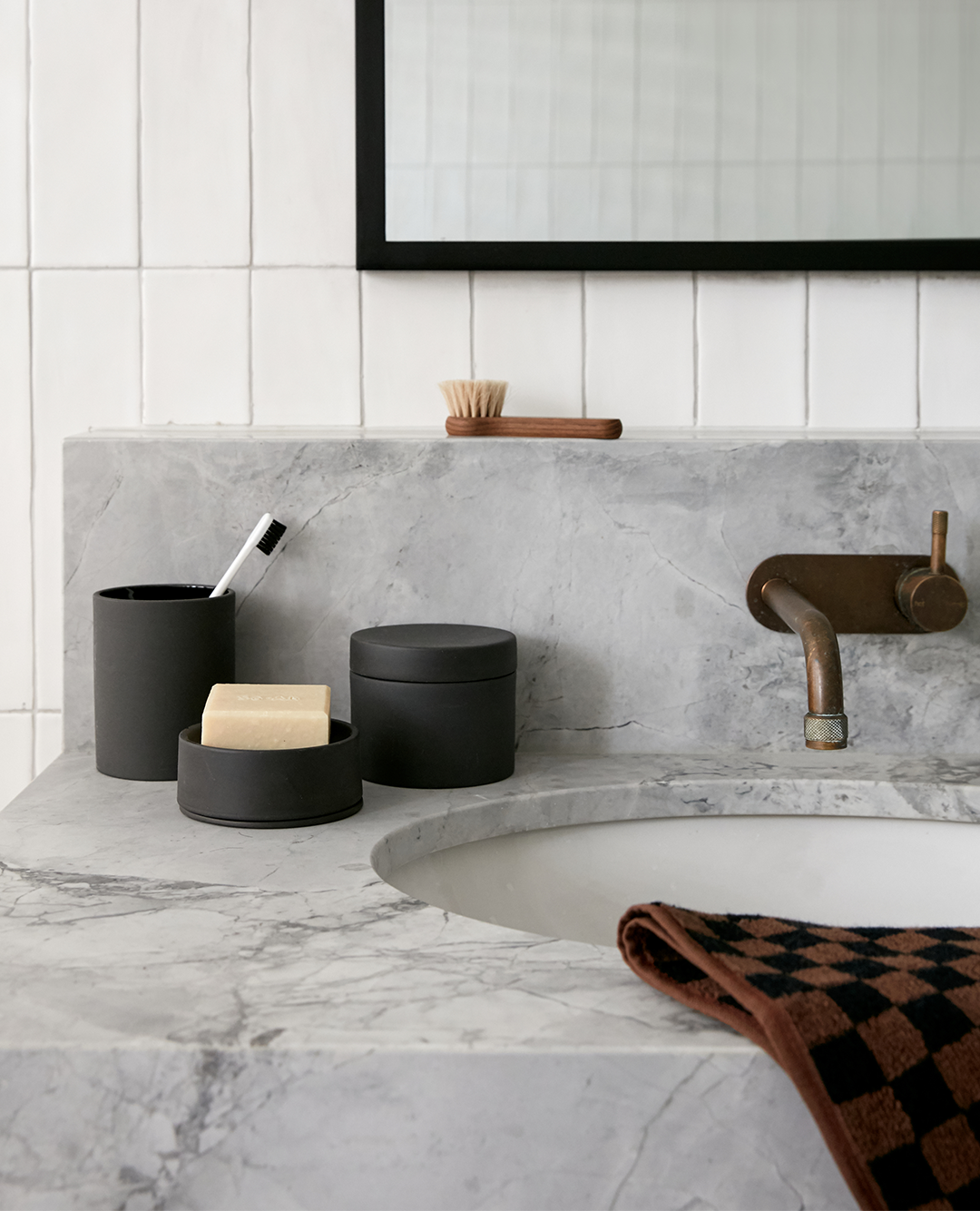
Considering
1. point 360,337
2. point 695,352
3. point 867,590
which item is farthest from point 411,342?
point 867,590

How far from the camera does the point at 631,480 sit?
0.91 meters

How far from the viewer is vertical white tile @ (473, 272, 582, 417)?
39.0 inches

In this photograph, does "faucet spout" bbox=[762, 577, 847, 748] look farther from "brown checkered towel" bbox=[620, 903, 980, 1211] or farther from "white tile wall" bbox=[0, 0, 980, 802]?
"white tile wall" bbox=[0, 0, 980, 802]

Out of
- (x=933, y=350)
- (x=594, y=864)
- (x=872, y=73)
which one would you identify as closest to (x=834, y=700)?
(x=594, y=864)

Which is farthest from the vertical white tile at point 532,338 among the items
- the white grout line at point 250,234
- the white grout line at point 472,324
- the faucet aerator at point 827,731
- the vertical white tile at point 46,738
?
the vertical white tile at point 46,738

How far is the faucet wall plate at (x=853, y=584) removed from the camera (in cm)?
91

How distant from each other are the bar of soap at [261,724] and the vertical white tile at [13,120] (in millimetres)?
543

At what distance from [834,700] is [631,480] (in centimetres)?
29

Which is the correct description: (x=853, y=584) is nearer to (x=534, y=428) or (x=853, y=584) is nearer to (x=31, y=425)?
(x=534, y=428)

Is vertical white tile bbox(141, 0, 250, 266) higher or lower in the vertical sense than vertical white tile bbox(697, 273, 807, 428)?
higher

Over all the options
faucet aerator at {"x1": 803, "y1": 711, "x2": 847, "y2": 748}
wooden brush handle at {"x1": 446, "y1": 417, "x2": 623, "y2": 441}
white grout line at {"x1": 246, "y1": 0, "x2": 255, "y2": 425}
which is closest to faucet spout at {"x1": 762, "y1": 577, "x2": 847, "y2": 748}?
faucet aerator at {"x1": 803, "y1": 711, "x2": 847, "y2": 748}

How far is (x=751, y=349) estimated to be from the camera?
992 mm

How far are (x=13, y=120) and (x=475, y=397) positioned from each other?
1.65ft

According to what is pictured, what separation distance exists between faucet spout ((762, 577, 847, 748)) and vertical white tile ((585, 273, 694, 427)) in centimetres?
30
